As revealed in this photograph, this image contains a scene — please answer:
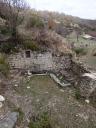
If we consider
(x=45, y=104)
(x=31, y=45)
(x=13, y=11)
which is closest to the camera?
(x=45, y=104)

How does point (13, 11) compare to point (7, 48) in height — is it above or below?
above

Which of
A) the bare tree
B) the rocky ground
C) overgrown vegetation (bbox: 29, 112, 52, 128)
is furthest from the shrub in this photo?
the bare tree

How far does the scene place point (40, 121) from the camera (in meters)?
5.21

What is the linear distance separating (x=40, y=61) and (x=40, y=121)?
4896 mm

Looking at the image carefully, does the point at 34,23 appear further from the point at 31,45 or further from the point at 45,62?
the point at 45,62

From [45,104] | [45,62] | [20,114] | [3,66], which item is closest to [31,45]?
[45,62]

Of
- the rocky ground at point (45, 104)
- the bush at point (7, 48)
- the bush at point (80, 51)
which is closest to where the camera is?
the rocky ground at point (45, 104)

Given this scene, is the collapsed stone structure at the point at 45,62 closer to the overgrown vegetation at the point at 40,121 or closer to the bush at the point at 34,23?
the bush at the point at 34,23

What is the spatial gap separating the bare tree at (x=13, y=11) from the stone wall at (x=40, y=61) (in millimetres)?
1162

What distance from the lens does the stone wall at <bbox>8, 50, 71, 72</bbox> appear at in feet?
31.8

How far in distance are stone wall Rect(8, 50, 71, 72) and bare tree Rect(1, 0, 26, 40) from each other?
116cm

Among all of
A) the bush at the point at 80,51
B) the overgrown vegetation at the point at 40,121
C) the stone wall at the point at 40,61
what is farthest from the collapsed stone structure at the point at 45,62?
the overgrown vegetation at the point at 40,121

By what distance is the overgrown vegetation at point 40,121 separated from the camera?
16.5 feet

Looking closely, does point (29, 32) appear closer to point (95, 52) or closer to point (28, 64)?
point (28, 64)
